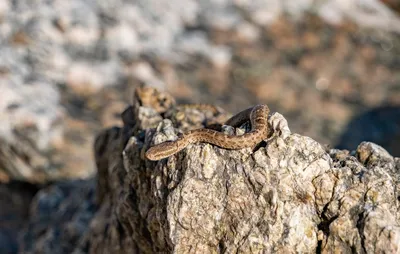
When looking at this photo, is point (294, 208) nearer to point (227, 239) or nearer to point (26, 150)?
point (227, 239)

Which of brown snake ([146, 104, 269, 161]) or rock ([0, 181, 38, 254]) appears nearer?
brown snake ([146, 104, 269, 161])

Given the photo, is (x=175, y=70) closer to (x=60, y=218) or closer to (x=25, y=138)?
(x=25, y=138)

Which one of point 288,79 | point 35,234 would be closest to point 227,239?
point 35,234

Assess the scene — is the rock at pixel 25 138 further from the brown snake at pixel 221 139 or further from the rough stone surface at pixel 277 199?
the brown snake at pixel 221 139

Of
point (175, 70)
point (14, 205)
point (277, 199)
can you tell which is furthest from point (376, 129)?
point (277, 199)

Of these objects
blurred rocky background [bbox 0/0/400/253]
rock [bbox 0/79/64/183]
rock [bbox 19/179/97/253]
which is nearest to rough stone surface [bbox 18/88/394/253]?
rock [bbox 19/179/97/253]

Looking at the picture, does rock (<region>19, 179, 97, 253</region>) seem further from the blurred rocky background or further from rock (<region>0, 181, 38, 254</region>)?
rock (<region>0, 181, 38, 254</region>)

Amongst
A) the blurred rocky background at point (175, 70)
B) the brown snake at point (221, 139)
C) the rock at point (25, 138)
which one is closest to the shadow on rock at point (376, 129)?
the blurred rocky background at point (175, 70)
